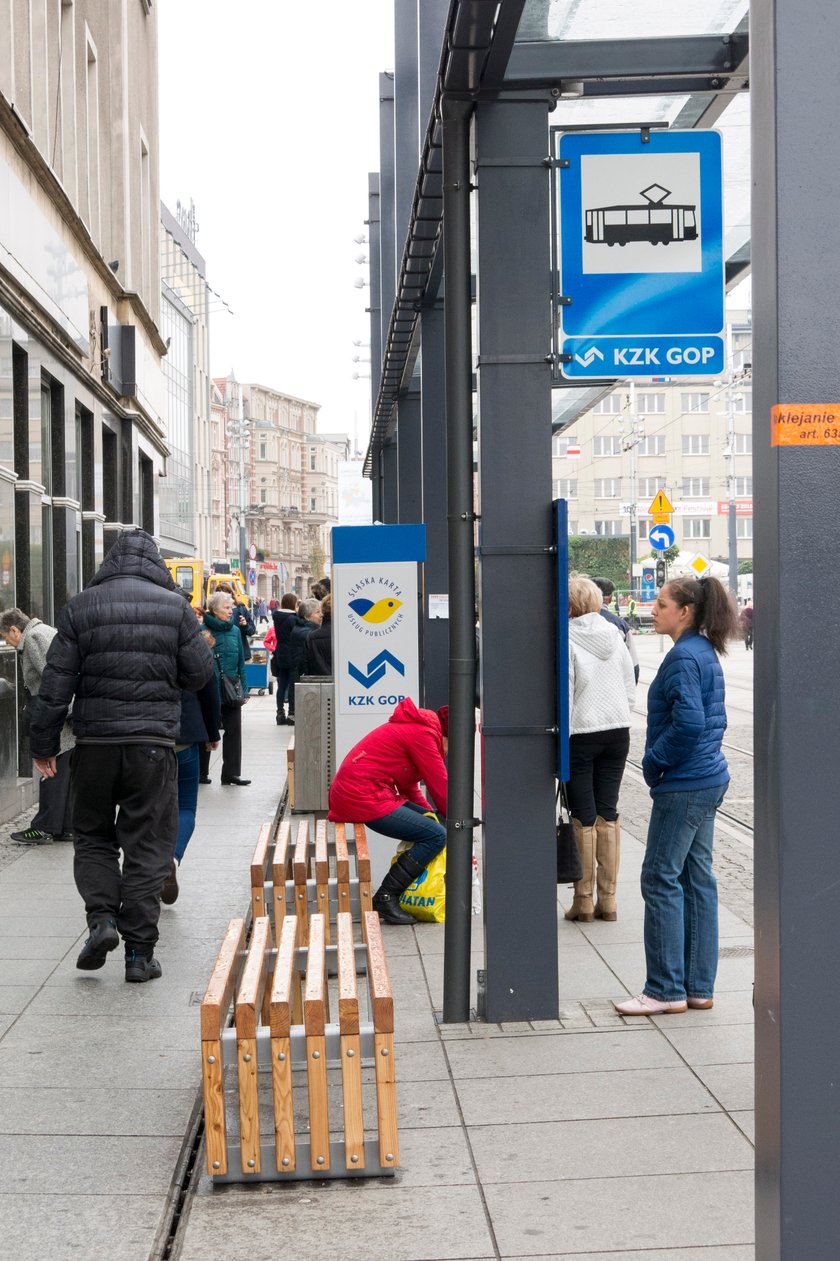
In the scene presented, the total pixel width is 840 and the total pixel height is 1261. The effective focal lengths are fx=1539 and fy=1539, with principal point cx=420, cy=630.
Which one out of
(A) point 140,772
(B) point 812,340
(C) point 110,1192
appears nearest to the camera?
(B) point 812,340

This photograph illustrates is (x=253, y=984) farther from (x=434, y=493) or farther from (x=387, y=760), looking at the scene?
(x=434, y=493)

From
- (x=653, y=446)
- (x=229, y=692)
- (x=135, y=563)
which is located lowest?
(x=229, y=692)

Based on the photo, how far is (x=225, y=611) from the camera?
13477 mm

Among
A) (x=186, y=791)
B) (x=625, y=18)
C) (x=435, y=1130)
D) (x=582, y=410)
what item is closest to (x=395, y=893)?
(x=186, y=791)

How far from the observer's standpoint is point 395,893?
8422mm

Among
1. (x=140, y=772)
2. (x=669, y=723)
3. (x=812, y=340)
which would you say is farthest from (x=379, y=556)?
(x=812, y=340)

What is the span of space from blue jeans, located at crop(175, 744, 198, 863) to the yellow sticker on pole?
6.75 meters

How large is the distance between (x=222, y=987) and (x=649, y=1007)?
2.24 m

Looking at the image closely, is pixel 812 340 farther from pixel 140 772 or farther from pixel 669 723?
pixel 140 772

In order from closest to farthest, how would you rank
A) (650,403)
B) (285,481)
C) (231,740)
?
(231,740)
(650,403)
(285,481)

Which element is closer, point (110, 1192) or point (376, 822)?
point (110, 1192)

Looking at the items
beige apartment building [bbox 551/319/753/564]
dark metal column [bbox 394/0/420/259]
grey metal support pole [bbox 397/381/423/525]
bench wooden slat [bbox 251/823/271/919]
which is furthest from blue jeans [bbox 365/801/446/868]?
beige apartment building [bbox 551/319/753/564]

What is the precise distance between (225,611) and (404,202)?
13.2 ft

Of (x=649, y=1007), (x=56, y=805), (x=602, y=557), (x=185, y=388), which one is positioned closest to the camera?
(x=649, y=1007)
